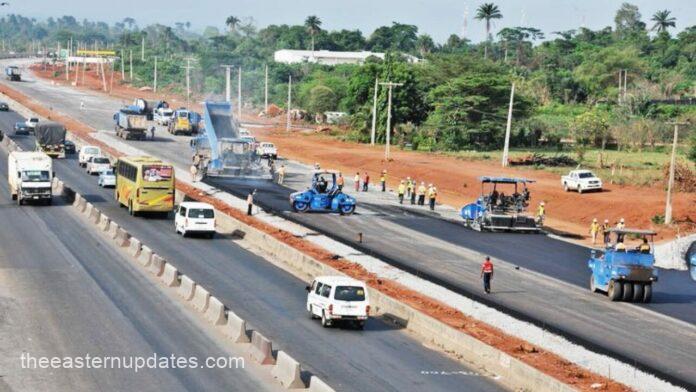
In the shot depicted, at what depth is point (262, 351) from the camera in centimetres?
3256

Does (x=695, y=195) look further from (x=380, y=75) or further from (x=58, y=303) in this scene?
(x=380, y=75)

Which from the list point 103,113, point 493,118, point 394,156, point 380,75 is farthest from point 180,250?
point 103,113

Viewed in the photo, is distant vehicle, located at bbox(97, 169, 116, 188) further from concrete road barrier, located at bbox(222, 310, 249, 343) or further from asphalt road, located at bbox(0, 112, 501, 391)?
concrete road barrier, located at bbox(222, 310, 249, 343)

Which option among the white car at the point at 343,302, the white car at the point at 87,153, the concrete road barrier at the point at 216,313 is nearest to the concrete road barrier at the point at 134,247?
the concrete road barrier at the point at 216,313

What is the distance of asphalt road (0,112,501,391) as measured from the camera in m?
31.9

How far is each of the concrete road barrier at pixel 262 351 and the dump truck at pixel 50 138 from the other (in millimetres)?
65090

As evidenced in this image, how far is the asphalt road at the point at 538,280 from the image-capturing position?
37.6 meters

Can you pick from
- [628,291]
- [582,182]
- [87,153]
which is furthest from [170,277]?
[87,153]

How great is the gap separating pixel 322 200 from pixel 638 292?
26798 mm

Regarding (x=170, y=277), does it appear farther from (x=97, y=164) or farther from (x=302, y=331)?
(x=97, y=164)

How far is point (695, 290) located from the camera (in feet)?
163

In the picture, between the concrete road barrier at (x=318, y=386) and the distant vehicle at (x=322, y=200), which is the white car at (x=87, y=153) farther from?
the concrete road barrier at (x=318, y=386)

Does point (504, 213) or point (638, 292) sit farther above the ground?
point (504, 213)

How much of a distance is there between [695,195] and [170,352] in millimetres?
53341
